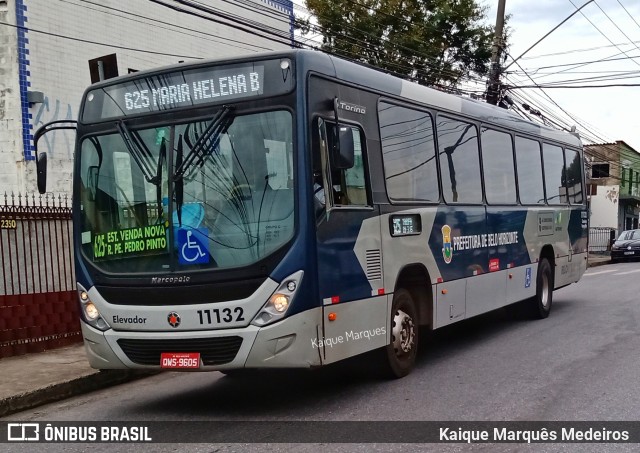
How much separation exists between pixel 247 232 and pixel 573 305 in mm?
10006

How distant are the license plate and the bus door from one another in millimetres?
1072

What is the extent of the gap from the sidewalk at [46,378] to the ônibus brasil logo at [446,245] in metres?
3.85

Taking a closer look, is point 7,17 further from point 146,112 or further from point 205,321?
point 205,321

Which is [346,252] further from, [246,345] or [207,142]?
[207,142]

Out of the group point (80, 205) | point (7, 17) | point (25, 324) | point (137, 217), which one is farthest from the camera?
point (7, 17)

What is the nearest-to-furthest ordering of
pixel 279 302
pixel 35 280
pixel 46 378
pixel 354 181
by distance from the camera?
pixel 279 302, pixel 354 181, pixel 46 378, pixel 35 280

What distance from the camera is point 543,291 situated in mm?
12523

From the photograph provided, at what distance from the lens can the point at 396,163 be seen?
7.78 m

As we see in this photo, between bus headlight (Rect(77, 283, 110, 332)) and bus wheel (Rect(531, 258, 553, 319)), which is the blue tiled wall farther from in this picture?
bus wheel (Rect(531, 258, 553, 319))

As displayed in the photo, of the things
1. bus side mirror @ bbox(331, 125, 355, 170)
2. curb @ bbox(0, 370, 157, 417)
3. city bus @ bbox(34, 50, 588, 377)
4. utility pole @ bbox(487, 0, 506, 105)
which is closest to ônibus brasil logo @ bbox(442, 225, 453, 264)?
city bus @ bbox(34, 50, 588, 377)

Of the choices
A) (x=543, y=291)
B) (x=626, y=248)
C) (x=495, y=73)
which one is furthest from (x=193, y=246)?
(x=626, y=248)

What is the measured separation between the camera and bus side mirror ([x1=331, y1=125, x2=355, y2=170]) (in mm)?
6375

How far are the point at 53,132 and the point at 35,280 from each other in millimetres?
5459

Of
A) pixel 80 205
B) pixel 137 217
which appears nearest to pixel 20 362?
pixel 80 205
